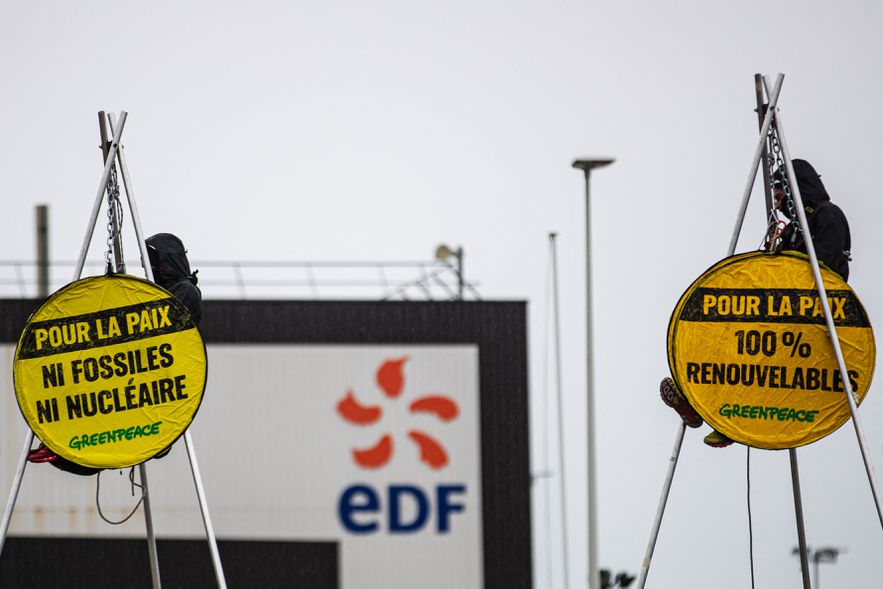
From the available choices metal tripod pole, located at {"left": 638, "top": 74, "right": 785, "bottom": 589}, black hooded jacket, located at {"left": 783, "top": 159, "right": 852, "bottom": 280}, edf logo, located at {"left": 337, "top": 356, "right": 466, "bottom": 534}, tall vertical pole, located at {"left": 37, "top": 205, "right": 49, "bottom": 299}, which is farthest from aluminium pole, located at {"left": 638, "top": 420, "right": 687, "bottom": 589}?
tall vertical pole, located at {"left": 37, "top": 205, "right": 49, "bottom": 299}

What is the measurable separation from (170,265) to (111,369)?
2.95ft

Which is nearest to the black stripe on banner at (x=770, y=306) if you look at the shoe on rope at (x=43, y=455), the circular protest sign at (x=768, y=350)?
the circular protest sign at (x=768, y=350)

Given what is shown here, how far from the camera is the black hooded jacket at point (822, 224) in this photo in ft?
27.3

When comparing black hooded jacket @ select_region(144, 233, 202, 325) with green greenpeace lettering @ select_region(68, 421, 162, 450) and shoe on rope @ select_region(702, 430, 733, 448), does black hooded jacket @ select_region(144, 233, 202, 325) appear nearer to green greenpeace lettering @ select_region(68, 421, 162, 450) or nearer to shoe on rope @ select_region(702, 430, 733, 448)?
green greenpeace lettering @ select_region(68, 421, 162, 450)

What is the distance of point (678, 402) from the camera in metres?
8.48

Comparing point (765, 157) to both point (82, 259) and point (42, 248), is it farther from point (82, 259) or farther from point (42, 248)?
point (42, 248)

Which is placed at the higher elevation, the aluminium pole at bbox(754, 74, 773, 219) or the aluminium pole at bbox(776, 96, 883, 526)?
the aluminium pole at bbox(754, 74, 773, 219)

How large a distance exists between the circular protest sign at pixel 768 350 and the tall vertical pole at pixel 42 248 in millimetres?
23208

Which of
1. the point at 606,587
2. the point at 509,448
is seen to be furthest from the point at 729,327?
the point at 509,448

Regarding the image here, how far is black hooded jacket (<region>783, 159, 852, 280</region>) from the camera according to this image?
834cm

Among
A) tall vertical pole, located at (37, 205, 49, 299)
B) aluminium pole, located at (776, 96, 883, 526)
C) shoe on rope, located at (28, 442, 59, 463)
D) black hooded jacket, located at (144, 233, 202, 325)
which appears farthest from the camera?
tall vertical pole, located at (37, 205, 49, 299)

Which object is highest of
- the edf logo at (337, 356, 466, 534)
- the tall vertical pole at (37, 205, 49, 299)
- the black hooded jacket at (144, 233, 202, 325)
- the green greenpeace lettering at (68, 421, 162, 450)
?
the tall vertical pole at (37, 205, 49, 299)

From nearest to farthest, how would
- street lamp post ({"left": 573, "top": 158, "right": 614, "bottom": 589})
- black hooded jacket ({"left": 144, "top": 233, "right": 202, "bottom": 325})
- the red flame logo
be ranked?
1. black hooded jacket ({"left": 144, "top": 233, "right": 202, "bottom": 325})
2. street lamp post ({"left": 573, "top": 158, "right": 614, "bottom": 589})
3. the red flame logo

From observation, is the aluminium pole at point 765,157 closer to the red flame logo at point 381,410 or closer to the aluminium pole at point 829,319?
the aluminium pole at point 829,319
